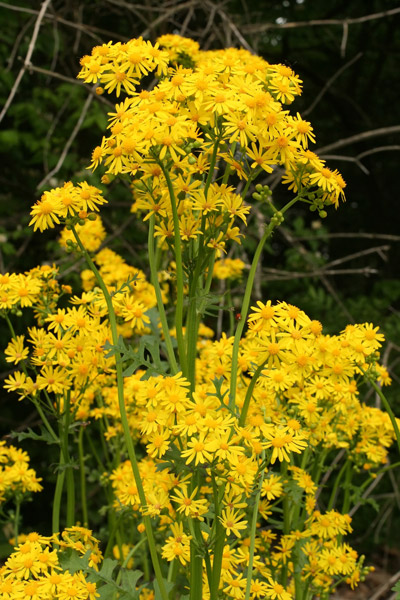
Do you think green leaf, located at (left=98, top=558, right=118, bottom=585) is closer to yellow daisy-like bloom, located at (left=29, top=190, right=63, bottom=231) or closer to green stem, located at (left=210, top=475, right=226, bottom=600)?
green stem, located at (left=210, top=475, right=226, bottom=600)

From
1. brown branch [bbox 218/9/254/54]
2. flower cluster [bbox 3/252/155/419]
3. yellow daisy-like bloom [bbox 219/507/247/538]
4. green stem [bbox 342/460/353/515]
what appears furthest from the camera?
brown branch [bbox 218/9/254/54]

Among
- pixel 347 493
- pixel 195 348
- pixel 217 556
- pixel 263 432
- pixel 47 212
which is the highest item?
pixel 47 212

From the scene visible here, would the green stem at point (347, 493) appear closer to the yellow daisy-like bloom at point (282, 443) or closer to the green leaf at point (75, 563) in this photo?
the yellow daisy-like bloom at point (282, 443)

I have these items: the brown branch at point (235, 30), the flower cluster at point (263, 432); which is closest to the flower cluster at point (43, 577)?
the flower cluster at point (263, 432)

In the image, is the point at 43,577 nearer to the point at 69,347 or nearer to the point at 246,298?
the point at 69,347

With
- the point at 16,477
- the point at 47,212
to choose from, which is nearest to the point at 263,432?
the point at 47,212

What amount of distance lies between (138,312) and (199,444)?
0.54 m

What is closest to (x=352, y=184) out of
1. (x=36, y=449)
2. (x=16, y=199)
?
(x=16, y=199)

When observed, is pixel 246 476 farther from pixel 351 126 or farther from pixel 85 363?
pixel 351 126

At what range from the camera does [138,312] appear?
1685mm

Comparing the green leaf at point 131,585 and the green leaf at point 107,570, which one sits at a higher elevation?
the green leaf at point 107,570

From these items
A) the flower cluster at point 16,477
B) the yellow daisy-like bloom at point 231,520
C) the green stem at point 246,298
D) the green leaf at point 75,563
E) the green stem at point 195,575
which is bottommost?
the flower cluster at point 16,477

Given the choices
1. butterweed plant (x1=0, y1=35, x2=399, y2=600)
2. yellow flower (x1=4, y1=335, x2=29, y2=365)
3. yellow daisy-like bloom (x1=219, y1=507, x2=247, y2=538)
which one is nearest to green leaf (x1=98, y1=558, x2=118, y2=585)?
butterweed plant (x1=0, y1=35, x2=399, y2=600)

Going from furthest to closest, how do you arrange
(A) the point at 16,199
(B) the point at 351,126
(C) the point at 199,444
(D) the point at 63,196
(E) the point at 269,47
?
1. (B) the point at 351,126
2. (E) the point at 269,47
3. (A) the point at 16,199
4. (D) the point at 63,196
5. (C) the point at 199,444
